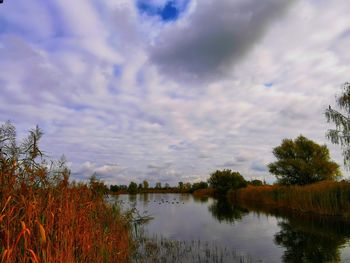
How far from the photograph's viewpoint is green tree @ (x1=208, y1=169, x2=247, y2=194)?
70.2 meters

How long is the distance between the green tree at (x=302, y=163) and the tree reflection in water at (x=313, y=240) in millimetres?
17640

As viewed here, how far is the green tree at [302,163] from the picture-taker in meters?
37.8

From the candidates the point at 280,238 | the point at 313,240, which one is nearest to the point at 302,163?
the point at 280,238

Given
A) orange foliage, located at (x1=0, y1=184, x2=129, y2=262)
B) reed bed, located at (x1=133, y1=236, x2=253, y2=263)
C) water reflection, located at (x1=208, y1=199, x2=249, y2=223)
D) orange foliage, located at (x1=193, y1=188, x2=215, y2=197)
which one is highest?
orange foliage, located at (x1=193, y1=188, x2=215, y2=197)

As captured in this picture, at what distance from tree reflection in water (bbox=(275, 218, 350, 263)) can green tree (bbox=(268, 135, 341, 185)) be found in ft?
57.9

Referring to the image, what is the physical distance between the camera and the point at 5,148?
470 centimetres

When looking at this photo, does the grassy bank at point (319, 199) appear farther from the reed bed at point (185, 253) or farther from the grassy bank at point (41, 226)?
the grassy bank at point (41, 226)

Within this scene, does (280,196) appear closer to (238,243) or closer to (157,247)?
(238,243)

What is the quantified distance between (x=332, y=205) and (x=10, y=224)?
962 inches

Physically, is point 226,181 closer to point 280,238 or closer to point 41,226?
point 280,238

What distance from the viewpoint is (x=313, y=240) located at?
599 inches

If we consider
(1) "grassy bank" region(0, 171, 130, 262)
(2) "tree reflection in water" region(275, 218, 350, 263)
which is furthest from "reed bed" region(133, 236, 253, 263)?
(1) "grassy bank" region(0, 171, 130, 262)

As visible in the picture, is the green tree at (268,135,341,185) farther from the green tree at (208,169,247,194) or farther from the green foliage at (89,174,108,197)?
the green foliage at (89,174,108,197)

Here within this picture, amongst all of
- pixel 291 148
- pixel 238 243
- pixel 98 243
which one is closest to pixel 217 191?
pixel 291 148
